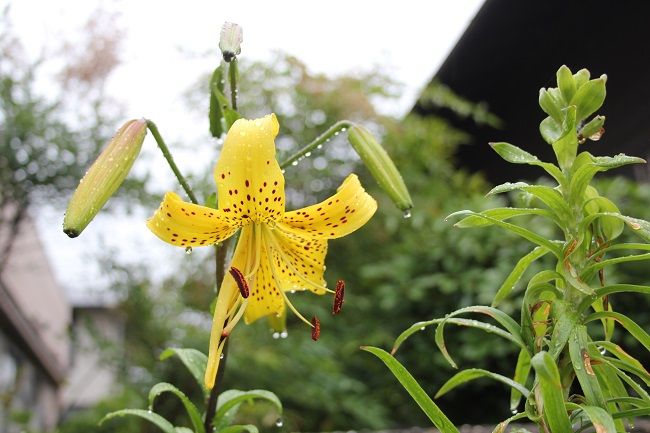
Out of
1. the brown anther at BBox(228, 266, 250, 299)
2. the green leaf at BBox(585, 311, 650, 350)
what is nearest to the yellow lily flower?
the brown anther at BBox(228, 266, 250, 299)

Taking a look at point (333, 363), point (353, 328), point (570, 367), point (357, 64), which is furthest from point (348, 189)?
point (357, 64)

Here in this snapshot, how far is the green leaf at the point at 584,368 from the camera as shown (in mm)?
493

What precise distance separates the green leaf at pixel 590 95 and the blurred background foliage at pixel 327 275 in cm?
189

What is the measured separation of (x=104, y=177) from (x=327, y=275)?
9.73 feet

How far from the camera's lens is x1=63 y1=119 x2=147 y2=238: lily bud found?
627 millimetres

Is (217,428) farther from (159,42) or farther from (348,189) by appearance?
(159,42)

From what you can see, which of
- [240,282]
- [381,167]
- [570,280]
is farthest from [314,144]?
[570,280]

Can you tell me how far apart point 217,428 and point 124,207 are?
8.79 feet

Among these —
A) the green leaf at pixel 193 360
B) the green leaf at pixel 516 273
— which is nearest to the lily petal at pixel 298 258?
the green leaf at pixel 193 360

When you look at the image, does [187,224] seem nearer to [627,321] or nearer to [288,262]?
[288,262]

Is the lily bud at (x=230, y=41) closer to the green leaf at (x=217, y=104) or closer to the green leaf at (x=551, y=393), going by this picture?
the green leaf at (x=217, y=104)

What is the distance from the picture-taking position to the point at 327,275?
3.62 m

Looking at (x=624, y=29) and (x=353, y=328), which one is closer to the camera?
(x=624, y=29)

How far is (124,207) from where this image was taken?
3.24 m
